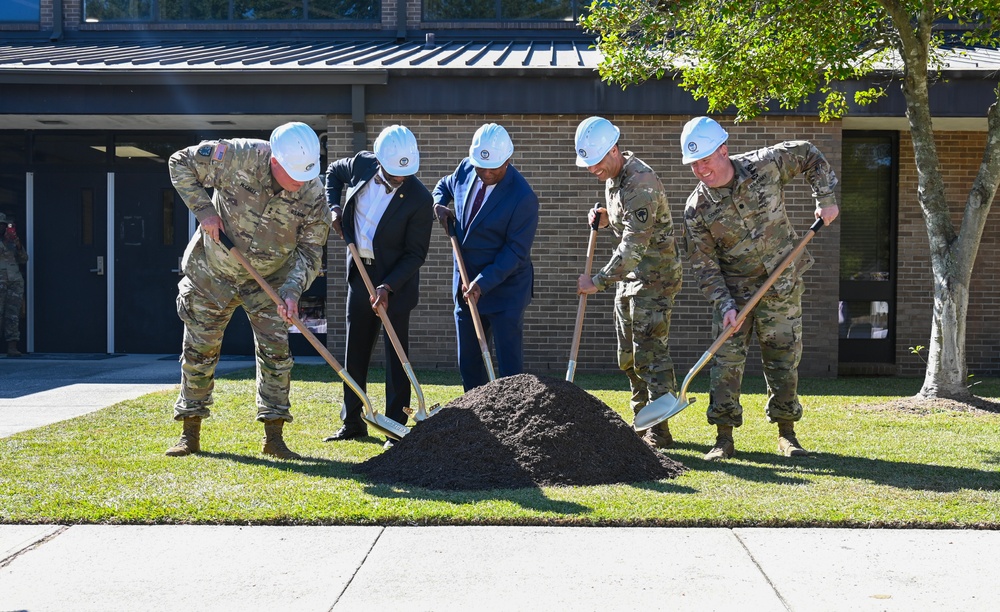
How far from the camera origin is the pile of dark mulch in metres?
5.82

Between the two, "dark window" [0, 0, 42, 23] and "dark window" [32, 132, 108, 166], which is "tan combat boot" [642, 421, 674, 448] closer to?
"dark window" [32, 132, 108, 166]

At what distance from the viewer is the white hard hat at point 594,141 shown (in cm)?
655

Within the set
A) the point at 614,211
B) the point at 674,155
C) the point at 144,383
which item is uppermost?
the point at 674,155

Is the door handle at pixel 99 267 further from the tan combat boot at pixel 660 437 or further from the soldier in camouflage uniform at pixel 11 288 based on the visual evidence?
the tan combat boot at pixel 660 437

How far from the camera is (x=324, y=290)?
45.7ft

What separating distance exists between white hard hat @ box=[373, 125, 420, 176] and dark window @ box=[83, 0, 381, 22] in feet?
31.3

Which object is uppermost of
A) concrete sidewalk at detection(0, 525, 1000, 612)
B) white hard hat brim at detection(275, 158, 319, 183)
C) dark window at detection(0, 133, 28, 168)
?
dark window at detection(0, 133, 28, 168)

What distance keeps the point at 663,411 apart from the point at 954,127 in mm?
8223

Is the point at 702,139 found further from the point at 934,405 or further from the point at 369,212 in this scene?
the point at 934,405

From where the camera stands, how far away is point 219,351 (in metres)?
6.57

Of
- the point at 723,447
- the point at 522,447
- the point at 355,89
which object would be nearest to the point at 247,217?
the point at 522,447

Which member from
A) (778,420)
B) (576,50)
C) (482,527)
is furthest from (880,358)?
(482,527)

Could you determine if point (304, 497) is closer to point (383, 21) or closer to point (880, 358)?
A: point (880, 358)

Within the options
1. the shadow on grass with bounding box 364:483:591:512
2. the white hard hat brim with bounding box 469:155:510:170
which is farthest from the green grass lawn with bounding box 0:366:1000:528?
the white hard hat brim with bounding box 469:155:510:170
